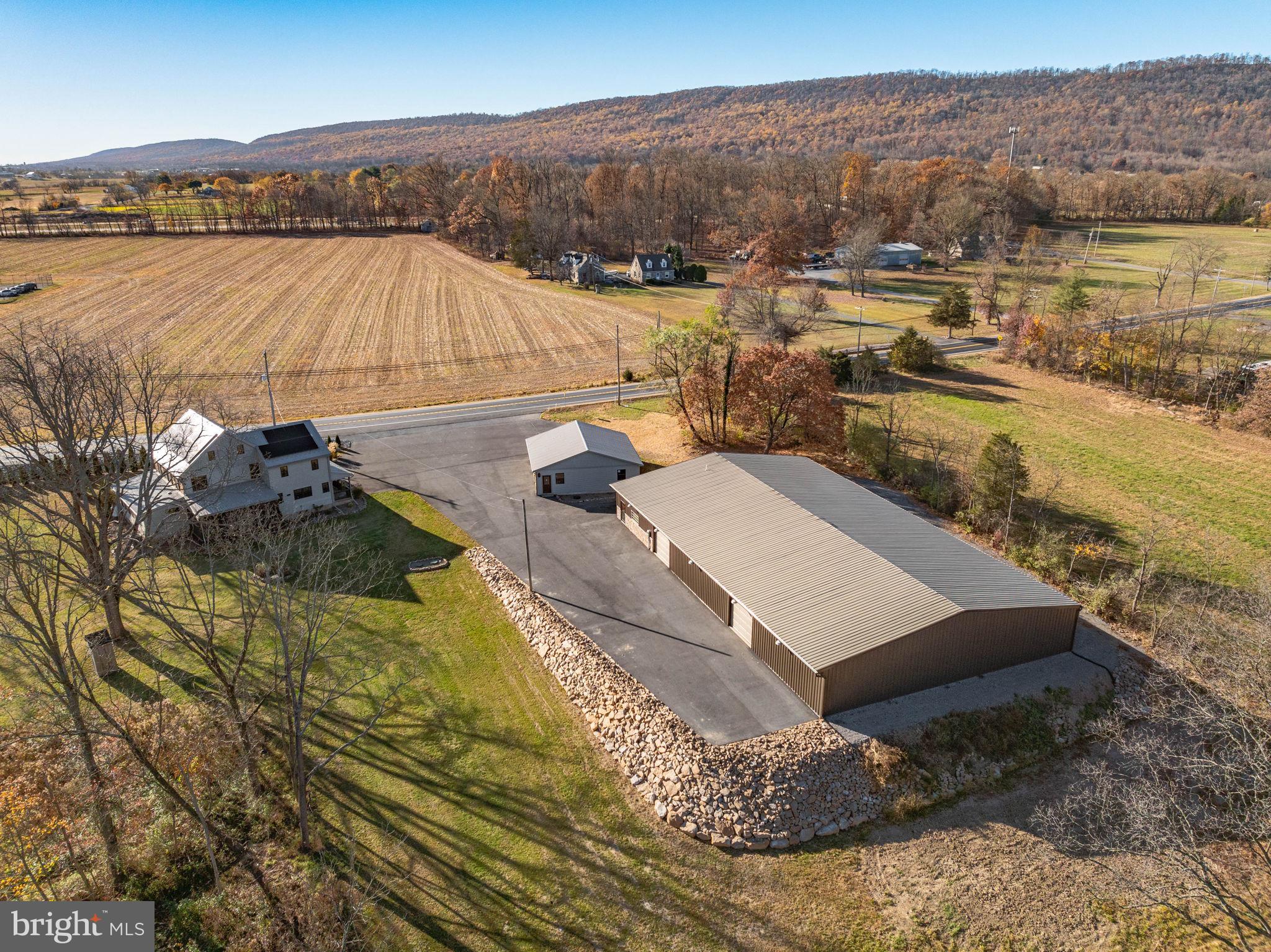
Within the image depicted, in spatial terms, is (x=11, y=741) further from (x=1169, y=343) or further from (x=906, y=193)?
(x=906, y=193)

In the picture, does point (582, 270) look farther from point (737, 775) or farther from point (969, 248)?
point (737, 775)

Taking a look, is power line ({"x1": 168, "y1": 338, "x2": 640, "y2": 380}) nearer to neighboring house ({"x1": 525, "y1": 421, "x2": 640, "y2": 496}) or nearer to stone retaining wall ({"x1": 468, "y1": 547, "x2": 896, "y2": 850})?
neighboring house ({"x1": 525, "y1": 421, "x2": 640, "y2": 496})

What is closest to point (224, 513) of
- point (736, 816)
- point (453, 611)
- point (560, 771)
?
point (453, 611)

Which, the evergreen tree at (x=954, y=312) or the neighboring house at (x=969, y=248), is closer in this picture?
the evergreen tree at (x=954, y=312)

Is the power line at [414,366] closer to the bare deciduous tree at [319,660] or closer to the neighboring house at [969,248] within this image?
the bare deciduous tree at [319,660]

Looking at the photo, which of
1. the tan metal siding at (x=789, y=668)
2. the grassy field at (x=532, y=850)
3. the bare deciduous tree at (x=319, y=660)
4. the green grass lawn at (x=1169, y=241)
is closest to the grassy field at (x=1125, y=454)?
the tan metal siding at (x=789, y=668)

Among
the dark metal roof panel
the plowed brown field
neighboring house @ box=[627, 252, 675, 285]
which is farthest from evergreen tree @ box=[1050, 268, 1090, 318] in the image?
neighboring house @ box=[627, 252, 675, 285]
